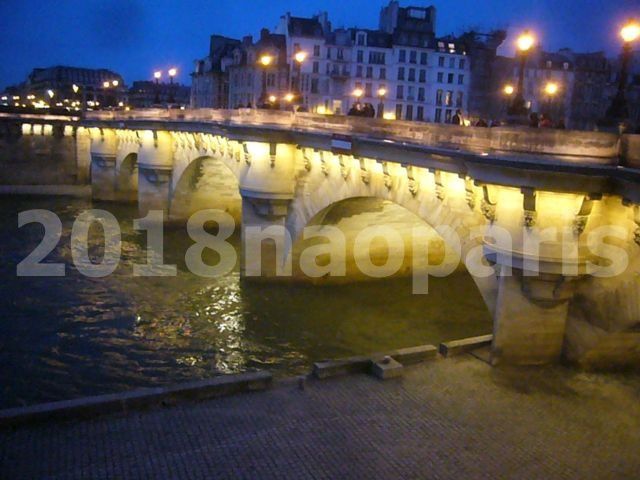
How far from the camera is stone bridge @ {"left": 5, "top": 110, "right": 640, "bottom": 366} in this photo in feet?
38.4

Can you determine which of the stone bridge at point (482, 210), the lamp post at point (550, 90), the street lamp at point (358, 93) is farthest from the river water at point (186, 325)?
the street lamp at point (358, 93)

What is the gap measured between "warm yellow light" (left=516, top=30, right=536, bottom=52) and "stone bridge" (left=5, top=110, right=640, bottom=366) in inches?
85.3

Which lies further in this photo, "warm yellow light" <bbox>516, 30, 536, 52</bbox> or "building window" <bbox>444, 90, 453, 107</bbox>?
"building window" <bbox>444, 90, 453, 107</bbox>

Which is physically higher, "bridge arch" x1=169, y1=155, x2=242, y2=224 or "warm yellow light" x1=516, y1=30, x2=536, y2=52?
"warm yellow light" x1=516, y1=30, x2=536, y2=52

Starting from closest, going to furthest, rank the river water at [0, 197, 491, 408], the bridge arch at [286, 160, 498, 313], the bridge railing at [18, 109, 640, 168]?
the bridge railing at [18, 109, 640, 168], the bridge arch at [286, 160, 498, 313], the river water at [0, 197, 491, 408]

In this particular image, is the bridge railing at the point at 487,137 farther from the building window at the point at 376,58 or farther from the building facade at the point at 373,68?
the building window at the point at 376,58

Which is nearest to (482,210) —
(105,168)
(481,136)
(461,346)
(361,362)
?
(481,136)

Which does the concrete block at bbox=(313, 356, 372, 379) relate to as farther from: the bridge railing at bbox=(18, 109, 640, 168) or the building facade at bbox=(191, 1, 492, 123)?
the building facade at bbox=(191, 1, 492, 123)

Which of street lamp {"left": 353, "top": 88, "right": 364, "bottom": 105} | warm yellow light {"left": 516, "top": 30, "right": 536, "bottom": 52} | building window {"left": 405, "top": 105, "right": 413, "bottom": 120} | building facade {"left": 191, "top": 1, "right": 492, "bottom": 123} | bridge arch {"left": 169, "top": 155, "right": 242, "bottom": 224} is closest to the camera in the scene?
warm yellow light {"left": 516, "top": 30, "right": 536, "bottom": 52}

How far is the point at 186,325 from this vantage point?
1923cm

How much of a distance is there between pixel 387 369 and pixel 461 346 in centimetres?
239

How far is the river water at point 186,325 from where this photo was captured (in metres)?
15.6

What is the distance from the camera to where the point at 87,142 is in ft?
181

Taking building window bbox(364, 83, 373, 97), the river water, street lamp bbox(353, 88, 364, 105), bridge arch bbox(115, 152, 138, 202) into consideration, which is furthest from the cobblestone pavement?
building window bbox(364, 83, 373, 97)
